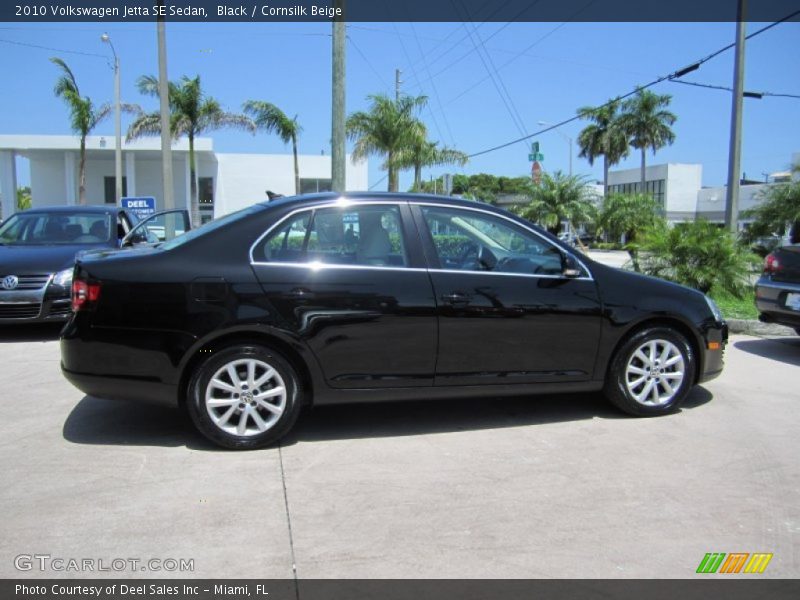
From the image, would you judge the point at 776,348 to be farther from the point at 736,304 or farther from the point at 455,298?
the point at 455,298

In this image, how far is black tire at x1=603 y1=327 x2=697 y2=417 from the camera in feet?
16.3

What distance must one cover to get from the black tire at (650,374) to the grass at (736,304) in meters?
5.06

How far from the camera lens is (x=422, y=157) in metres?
30.8

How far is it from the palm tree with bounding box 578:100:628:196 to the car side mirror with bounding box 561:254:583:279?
52897 mm

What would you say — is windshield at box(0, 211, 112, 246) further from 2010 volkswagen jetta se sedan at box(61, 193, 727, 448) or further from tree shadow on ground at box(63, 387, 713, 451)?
2010 volkswagen jetta se sedan at box(61, 193, 727, 448)

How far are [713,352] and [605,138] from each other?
55.6 meters

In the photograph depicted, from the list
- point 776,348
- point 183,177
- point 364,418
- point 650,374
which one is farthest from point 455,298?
point 183,177

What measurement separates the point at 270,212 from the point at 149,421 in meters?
1.82

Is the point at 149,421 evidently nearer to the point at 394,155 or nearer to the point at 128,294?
the point at 128,294

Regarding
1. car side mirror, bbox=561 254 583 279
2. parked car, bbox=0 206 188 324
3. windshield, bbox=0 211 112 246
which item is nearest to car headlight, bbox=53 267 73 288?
parked car, bbox=0 206 188 324

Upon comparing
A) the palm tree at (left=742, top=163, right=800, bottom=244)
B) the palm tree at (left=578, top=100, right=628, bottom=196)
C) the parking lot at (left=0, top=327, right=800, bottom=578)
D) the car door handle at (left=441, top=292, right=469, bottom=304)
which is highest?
the palm tree at (left=578, top=100, right=628, bottom=196)

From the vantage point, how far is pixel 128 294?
421 cm

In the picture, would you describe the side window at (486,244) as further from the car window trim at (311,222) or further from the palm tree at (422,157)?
the palm tree at (422,157)
